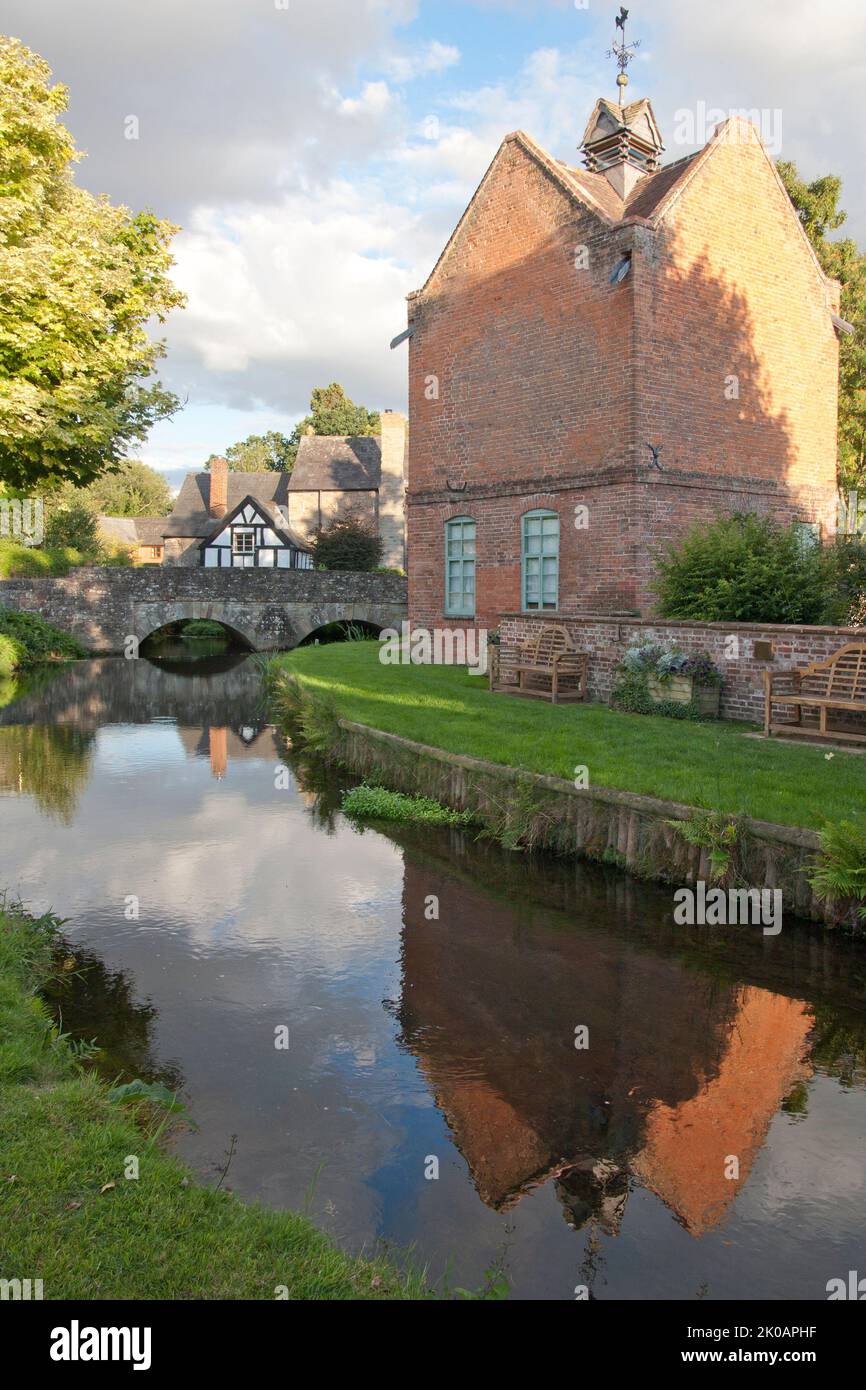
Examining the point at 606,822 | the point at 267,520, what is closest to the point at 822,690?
the point at 606,822

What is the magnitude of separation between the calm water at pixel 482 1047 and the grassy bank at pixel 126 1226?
534 millimetres

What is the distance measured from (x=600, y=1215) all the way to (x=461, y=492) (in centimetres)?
1706

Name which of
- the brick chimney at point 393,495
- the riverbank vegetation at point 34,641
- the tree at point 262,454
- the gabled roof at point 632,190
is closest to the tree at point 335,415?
the tree at point 262,454

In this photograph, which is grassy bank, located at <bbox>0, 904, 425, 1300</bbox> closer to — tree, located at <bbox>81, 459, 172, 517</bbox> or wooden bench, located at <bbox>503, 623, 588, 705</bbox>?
wooden bench, located at <bbox>503, 623, 588, 705</bbox>

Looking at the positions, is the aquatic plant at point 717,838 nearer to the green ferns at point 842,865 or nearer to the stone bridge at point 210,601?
the green ferns at point 842,865

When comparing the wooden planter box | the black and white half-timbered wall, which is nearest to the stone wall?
the wooden planter box

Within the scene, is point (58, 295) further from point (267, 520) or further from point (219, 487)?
point (219, 487)

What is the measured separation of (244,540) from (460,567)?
116 ft

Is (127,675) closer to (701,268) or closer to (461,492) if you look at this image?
(461,492)

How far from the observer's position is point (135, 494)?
301 ft

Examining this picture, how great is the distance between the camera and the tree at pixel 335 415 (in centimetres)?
7975

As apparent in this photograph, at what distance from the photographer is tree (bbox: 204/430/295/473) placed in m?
91.2

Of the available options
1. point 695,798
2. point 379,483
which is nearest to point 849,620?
point 695,798

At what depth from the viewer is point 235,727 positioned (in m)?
19.6
